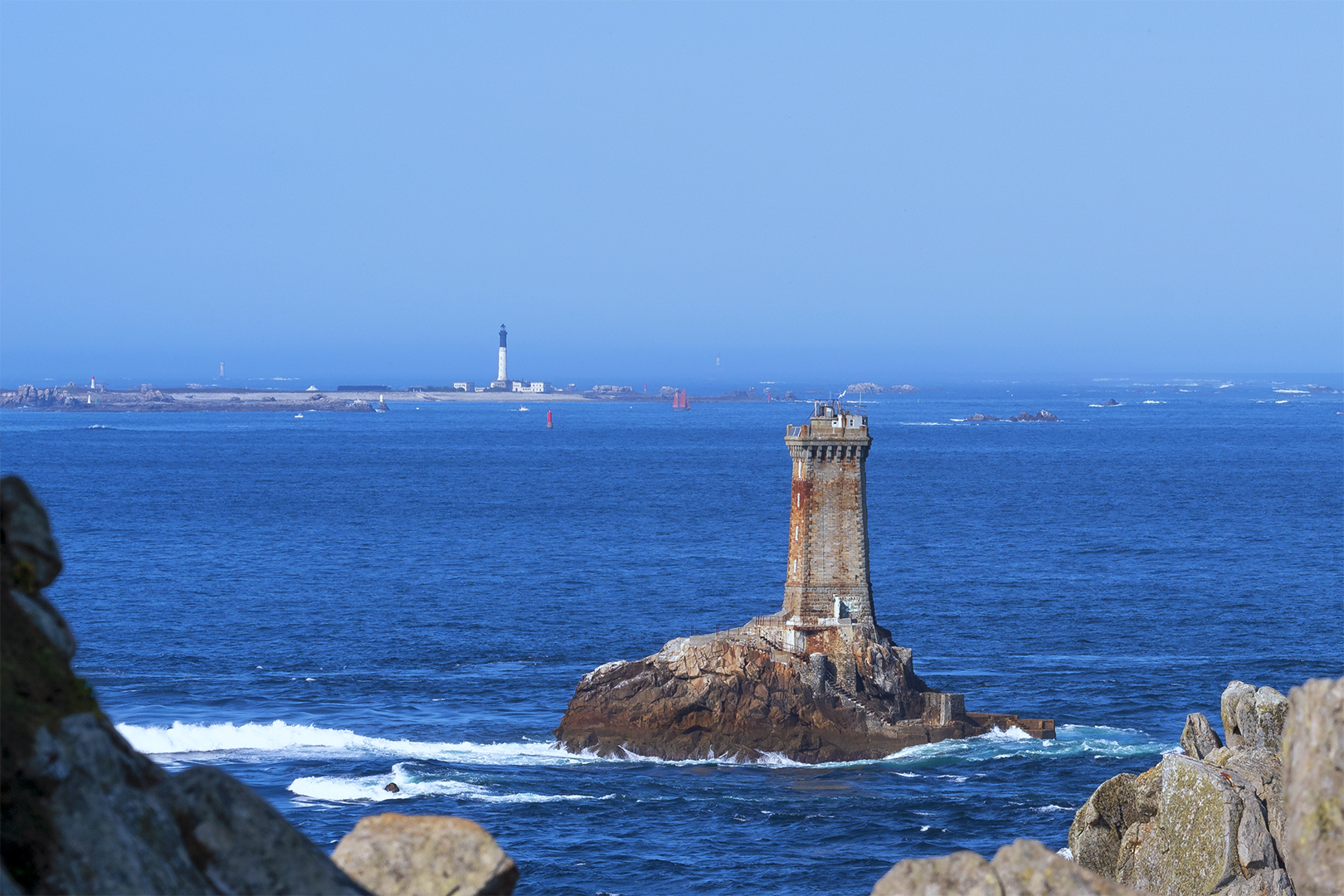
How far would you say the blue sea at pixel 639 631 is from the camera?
4103 cm

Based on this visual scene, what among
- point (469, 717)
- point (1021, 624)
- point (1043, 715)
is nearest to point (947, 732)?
point (1043, 715)

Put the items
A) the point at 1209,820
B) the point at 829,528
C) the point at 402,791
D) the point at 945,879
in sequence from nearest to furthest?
the point at 945,879, the point at 1209,820, the point at 402,791, the point at 829,528

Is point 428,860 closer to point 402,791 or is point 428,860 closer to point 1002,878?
point 1002,878

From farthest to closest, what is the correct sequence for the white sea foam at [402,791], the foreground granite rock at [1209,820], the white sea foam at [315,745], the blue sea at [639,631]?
the white sea foam at [315,745]
the white sea foam at [402,791]
the blue sea at [639,631]
the foreground granite rock at [1209,820]

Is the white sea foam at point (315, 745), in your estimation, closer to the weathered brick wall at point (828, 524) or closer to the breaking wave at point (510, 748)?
the breaking wave at point (510, 748)

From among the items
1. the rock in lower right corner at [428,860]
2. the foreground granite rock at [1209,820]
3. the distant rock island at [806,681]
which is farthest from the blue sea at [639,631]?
the rock in lower right corner at [428,860]

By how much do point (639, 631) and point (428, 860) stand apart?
5880 cm

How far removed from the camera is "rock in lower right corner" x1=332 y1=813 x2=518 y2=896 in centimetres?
1020

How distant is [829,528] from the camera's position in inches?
2035

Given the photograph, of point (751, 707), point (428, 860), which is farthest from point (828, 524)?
point (428, 860)

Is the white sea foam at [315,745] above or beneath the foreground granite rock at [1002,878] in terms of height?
beneath

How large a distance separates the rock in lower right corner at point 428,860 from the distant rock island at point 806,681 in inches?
1499

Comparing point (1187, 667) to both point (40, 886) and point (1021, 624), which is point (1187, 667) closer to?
point (1021, 624)

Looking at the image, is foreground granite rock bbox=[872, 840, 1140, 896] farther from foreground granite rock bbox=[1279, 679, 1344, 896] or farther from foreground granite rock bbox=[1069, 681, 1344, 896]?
foreground granite rock bbox=[1069, 681, 1344, 896]
